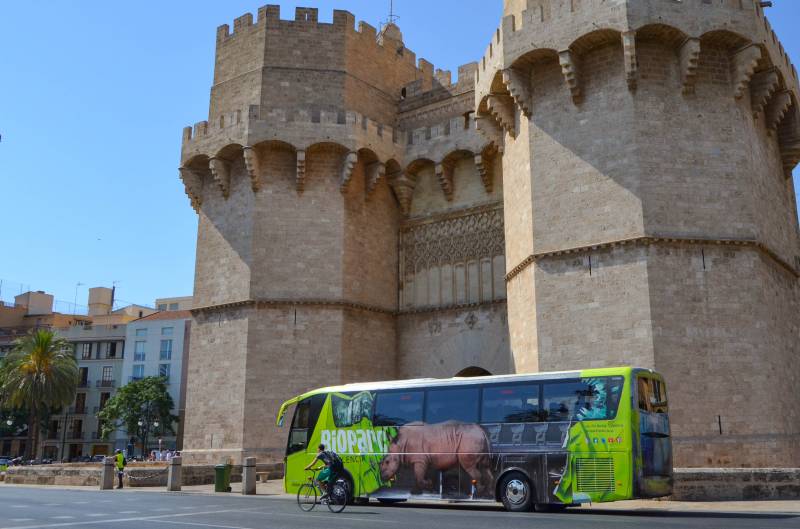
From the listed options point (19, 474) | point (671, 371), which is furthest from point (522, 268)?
point (19, 474)

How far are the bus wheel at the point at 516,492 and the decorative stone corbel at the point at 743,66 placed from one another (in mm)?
10250

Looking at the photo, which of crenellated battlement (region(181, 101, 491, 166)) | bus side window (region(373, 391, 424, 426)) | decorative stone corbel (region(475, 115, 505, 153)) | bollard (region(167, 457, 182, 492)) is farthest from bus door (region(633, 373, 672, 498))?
bollard (region(167, 457, 182, 492))

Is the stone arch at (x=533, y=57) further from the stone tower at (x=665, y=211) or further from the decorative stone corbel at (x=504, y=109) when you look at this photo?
the decorative stone corbel at (x=504, y=109)

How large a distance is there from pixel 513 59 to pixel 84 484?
16.1 metres

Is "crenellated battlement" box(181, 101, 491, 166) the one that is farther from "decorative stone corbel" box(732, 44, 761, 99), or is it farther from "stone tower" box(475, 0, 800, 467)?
"decorative stone corbel" box(732, 44, 761, 99)

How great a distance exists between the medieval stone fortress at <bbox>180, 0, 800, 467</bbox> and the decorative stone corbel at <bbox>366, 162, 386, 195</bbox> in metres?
0.07

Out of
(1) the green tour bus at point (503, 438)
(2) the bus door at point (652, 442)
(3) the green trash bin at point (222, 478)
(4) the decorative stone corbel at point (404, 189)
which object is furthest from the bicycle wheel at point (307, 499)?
(4) the decorative stone corbel at point (404, 189)

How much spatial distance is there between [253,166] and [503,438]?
40.0 ft

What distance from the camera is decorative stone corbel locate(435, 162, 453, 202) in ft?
72.1

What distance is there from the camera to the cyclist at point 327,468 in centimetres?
1202

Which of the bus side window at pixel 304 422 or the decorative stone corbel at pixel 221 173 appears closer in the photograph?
the bus side window at pixel 304 422

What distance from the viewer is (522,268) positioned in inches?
691

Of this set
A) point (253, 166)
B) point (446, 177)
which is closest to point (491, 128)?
point (446, 177)

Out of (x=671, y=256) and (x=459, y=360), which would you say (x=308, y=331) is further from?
(x=671, y=256)
